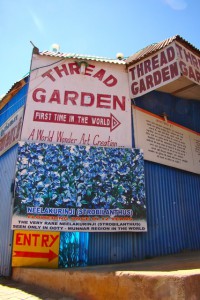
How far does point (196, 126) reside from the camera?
9469mm

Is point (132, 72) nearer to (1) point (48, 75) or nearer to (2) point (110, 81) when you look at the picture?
(2) point (110, 81)

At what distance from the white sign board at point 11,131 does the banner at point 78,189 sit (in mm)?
986

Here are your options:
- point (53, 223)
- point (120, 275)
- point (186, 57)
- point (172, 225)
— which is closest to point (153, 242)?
point (172, 225)

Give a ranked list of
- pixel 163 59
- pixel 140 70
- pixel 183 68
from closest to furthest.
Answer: pixel 183 68
pixel 163 59
pixel 140 70

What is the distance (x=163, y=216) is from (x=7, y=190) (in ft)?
14.1

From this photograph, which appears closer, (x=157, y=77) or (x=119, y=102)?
(x=157, y=77)

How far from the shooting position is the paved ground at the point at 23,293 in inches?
188

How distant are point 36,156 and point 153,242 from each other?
367 cm

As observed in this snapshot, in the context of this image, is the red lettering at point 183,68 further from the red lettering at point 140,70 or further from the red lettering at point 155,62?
the red lettering at point 140,70

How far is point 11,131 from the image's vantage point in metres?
8.15

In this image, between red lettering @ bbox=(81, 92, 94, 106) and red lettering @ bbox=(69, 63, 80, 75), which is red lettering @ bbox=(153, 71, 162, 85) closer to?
red lettering @ bbox=(81, 92, 94, 106)

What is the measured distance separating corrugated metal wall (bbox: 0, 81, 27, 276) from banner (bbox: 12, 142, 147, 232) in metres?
0.81

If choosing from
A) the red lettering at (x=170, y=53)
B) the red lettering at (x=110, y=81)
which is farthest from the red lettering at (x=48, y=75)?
the red lettering at (x=170, y=53)

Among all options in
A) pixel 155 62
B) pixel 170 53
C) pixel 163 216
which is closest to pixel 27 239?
pixel 163 216
